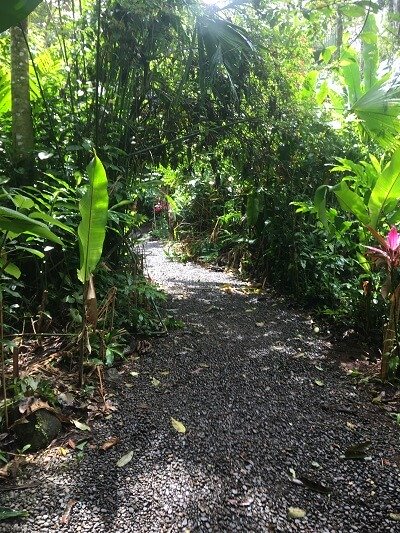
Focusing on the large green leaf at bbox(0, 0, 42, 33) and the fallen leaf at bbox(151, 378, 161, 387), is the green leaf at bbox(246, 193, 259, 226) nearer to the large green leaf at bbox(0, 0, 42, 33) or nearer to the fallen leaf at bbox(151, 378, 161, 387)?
the fallen leaf at bbox(151, 378, 161, 387)

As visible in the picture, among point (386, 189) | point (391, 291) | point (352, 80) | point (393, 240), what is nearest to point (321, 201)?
point (386, 189)

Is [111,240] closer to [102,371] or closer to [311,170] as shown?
[102,371]

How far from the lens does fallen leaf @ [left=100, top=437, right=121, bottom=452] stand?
1812 mm

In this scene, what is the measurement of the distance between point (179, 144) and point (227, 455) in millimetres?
2829

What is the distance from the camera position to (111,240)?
3.19 meters

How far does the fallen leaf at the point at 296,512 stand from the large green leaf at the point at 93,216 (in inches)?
54.3

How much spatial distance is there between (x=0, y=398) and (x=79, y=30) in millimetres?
2703

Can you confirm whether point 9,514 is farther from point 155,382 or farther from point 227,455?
point 155,382

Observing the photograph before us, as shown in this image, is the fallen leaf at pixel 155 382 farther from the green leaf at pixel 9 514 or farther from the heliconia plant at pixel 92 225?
the green leaf at pixel 9 514

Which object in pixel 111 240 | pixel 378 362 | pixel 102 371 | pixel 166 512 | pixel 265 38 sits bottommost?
pixel 378 362

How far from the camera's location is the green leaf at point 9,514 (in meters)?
1.34

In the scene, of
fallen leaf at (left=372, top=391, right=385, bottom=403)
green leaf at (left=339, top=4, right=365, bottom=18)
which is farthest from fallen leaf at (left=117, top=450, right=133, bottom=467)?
green leaf at (left=339, top=4, right=365, bottom=18)

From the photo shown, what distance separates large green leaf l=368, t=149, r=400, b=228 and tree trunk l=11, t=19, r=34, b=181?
7.79 feet

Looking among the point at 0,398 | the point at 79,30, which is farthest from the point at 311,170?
the point at 0,398
